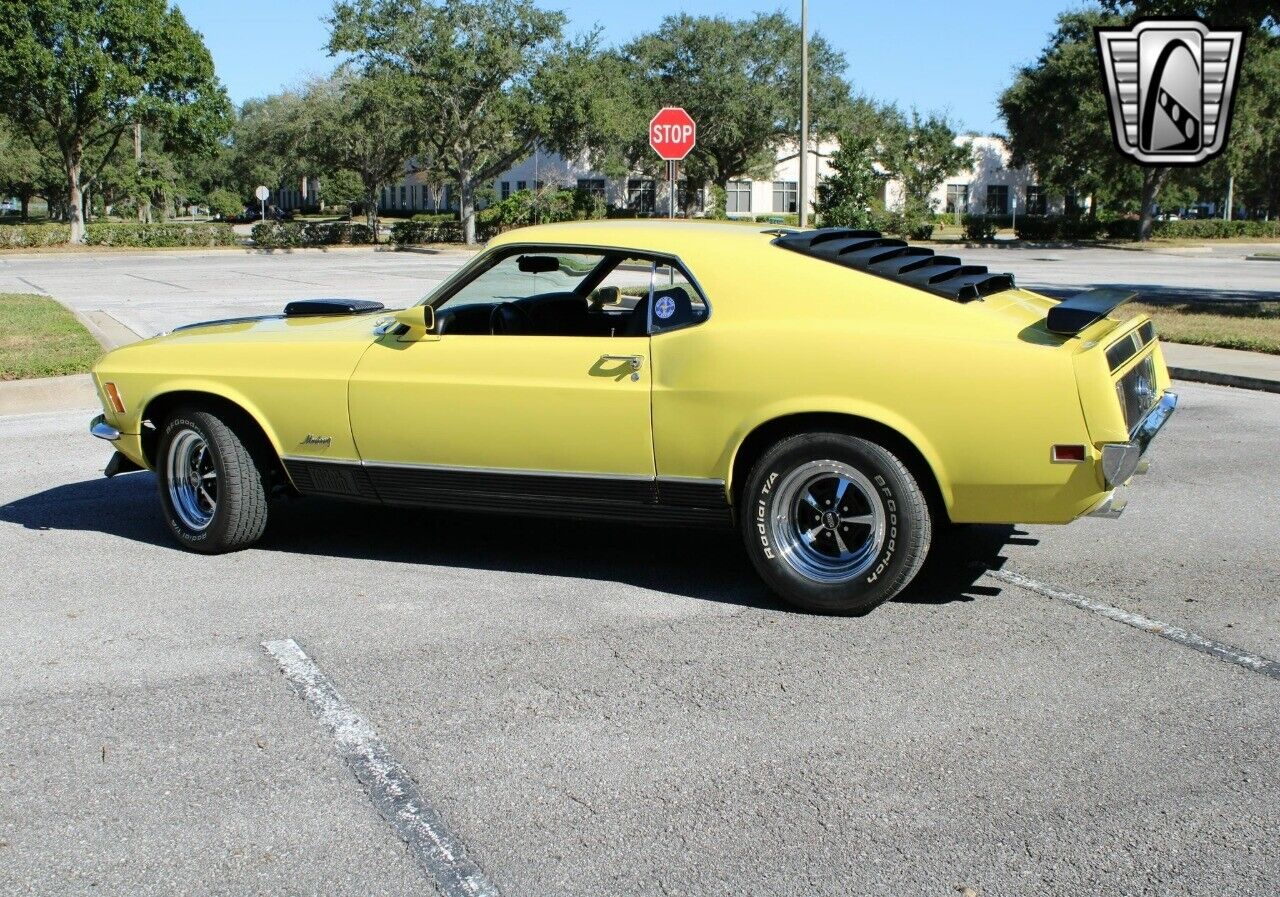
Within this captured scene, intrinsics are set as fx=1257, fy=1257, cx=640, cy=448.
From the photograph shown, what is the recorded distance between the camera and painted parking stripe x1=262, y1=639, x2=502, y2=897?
3.15m

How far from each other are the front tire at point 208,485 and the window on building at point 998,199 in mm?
82221

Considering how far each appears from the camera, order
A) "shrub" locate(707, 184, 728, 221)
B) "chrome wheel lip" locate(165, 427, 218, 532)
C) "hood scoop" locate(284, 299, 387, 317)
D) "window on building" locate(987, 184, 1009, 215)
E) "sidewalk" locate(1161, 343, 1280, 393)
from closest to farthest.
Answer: "chrome wheel lip" locate(165, 427, 218, 532) → "hood scoop" locate(284, 299, 387, 317) → "sidewalk" locate(1161, 343, 1280, 393) → "shrub" locate(707, 184, 728, 221) → "window on building" locate(987, 184, 1009, 215)

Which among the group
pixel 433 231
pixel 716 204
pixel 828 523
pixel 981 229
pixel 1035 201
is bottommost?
pixel 828 523

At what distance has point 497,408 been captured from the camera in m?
5.38

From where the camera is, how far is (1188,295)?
22766 mm

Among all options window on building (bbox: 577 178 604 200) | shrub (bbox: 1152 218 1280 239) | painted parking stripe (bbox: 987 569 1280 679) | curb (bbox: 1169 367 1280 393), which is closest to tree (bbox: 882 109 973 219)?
shrub (bbox: 1152 218 1280 239)

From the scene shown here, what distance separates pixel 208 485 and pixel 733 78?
59388 millimetres

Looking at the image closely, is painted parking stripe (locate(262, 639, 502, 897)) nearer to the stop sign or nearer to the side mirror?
the side mirror

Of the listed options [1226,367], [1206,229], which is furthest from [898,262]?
[1206,229]

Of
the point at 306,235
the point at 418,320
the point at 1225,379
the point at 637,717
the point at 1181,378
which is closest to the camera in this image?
the point at 637,717

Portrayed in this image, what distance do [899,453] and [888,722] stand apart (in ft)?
4.10

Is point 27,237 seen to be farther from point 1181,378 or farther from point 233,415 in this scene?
point 233,415

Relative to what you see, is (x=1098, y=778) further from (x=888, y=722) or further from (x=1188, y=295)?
(x=1188, y=295)

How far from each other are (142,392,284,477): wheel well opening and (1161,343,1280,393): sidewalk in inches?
364
